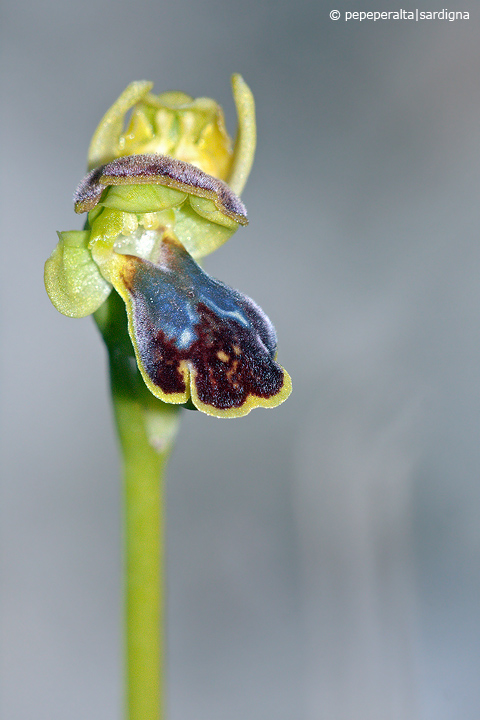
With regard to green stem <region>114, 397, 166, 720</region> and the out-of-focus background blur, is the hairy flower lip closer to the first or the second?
green stem <region>114, 397, 166, 720</region>

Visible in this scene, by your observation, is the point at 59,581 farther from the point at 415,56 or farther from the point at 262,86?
the point at 415,56

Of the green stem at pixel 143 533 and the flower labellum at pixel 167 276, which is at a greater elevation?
the flower labellum at pixel 167 276

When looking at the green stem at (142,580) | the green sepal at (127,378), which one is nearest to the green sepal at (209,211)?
the green sepal at (127,378)

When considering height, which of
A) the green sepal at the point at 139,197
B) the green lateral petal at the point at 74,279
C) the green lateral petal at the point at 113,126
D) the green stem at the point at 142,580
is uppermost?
the green lateral petal at the point at 113,126

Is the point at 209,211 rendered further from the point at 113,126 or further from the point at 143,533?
the point at 143,533

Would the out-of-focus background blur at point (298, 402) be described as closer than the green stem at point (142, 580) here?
No

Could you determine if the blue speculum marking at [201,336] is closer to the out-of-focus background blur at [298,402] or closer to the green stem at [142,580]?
the green stem at [142,580]

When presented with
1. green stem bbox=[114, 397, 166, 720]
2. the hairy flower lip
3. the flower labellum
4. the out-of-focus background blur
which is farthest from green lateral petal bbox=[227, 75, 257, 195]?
the out-of-focus background blur

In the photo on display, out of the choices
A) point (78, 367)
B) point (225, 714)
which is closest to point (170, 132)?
point (78, 367)
